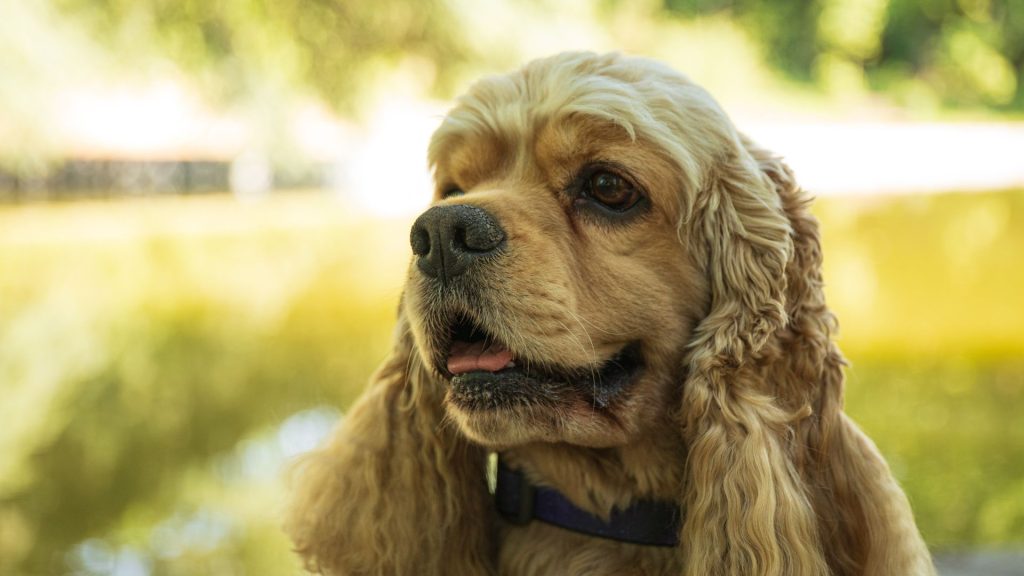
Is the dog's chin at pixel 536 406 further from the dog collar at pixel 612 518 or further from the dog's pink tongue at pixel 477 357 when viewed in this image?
the dog collar at pixel 612 518

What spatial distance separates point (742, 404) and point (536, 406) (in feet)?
1.58

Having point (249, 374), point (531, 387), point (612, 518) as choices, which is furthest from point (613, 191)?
point (249, 374)

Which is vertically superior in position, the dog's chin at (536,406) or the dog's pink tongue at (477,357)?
the dog's pink tongue at (477,357)

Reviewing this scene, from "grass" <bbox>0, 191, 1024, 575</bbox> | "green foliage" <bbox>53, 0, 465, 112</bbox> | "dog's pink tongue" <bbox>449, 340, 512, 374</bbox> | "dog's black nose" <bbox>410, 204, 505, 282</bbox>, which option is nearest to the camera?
"dog's black nose" <bbox>410, 204, 505, 282</bbox>

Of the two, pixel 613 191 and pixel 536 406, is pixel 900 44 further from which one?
pixel 536 406

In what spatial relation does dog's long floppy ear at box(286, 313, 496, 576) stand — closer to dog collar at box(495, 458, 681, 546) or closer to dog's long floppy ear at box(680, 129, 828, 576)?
dog collar at box(495, 458, 681, 546)

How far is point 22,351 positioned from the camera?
10.1 meters

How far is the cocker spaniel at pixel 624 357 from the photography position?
2449 mm

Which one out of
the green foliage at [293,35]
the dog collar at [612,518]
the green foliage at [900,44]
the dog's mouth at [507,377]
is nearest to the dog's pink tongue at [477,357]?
the dog's mouth at [507,377]

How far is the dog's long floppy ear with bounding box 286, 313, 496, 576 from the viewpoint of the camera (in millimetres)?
2801

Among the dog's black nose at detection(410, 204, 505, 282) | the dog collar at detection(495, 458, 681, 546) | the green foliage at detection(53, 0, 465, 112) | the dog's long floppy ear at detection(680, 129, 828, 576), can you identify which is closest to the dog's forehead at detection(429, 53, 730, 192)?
the dog's long floppy ear at detection(680, 129, 828, 576)

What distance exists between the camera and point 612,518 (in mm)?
2607

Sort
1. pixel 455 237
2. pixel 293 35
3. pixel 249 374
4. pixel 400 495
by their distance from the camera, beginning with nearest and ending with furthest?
pixel 455 237
pixel 400 495
pixel 249 374
pixel 293 35

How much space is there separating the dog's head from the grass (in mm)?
562
